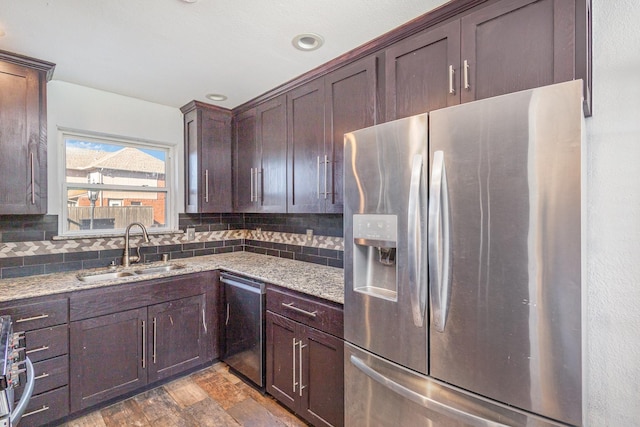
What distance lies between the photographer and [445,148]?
1197 mm

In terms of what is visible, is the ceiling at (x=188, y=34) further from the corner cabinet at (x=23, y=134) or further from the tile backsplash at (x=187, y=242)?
the tile backsplash at (x=187, y=242)

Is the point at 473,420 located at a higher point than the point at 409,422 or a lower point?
higher

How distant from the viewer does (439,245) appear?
120 centimetres

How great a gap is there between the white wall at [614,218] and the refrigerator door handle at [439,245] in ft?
2.53

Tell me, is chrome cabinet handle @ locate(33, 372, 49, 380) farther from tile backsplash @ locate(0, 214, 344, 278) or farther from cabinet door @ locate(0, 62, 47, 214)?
cabinet door @ locate(0, 62, 47, 214)

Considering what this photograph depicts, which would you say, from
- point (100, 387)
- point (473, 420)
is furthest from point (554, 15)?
point (100, 387)

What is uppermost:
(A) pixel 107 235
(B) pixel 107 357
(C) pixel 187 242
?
(A) pixel 107 235

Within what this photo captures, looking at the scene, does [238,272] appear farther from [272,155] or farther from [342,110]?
[342,110]

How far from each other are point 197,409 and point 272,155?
1998 mm

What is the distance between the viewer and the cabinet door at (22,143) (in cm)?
209

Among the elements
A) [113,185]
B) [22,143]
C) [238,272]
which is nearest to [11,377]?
[238,272]

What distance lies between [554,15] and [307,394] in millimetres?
2255

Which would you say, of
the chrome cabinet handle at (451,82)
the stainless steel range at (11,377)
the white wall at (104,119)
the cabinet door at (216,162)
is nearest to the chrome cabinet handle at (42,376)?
the stainless steel range at (11,377)

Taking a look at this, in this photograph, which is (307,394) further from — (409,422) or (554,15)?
(554,15)
